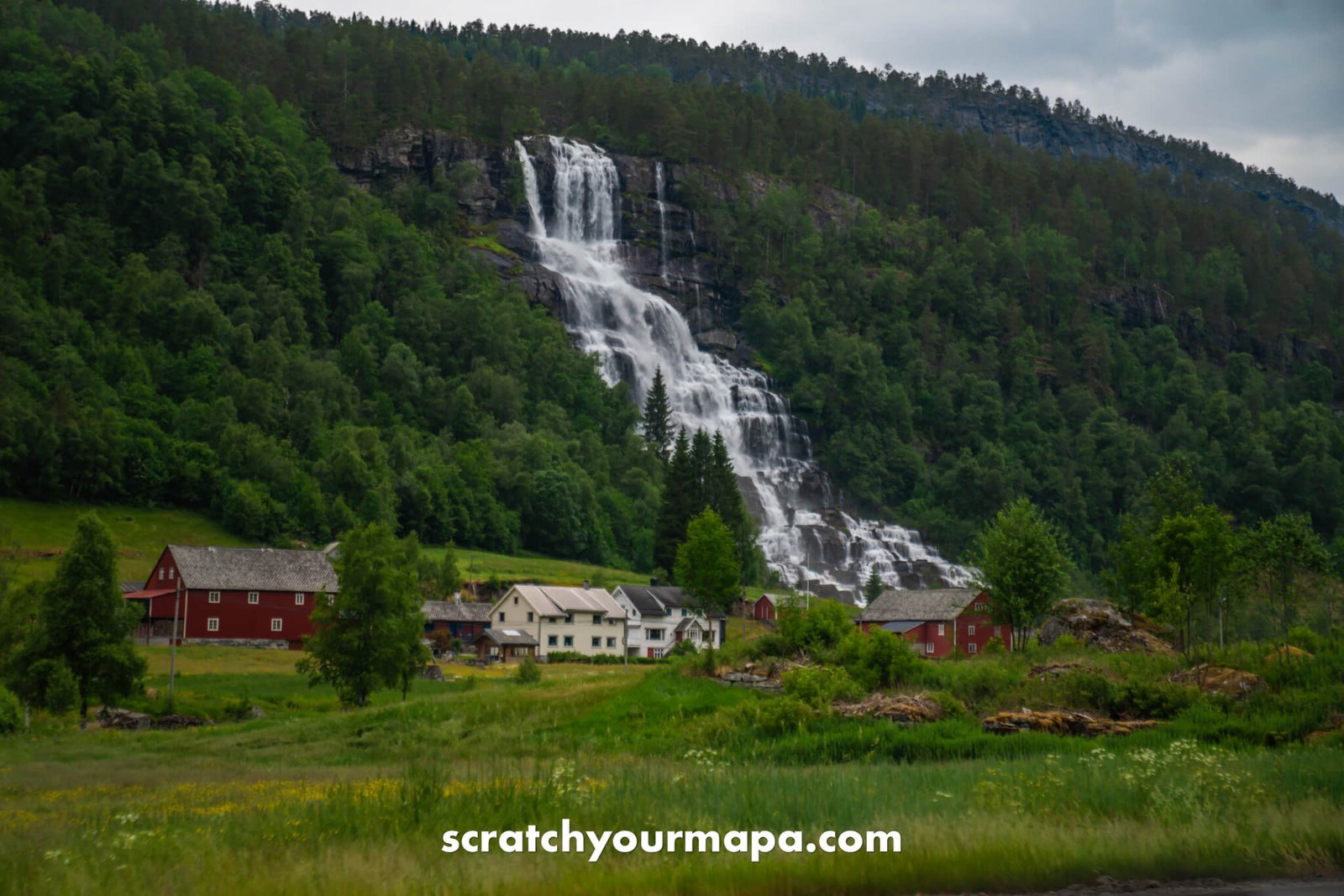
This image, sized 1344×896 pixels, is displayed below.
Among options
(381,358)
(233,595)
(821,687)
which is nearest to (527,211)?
(381,358)

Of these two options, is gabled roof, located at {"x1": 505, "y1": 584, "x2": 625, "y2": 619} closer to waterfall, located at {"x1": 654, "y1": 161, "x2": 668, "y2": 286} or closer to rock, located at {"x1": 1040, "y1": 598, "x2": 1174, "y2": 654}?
rock, located at {"x1": 1040, "y1": 598, "x2": 1174, "y2": 654}

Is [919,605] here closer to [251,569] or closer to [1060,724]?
[251,569]

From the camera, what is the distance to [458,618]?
8650 cm

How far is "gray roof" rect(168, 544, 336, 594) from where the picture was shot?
80.1 m

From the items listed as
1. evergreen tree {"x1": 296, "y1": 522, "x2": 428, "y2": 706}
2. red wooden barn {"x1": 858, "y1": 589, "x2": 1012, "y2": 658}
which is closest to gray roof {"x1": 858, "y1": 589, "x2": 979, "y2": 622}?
red wooden barn {"x1": 858, "y1": 589, "x2": 1012, "y2": 658}

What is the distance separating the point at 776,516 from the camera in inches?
5871

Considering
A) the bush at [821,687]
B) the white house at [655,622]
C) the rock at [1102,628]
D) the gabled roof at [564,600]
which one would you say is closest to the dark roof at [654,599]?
the white house at [655,622]

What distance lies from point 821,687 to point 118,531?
80921 mm

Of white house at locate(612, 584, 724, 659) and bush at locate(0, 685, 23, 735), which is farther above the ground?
bush at locate(0, 685, 23, 735)

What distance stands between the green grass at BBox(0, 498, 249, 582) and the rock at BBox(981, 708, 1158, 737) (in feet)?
229

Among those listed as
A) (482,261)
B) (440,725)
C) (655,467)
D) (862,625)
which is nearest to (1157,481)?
(862,625)

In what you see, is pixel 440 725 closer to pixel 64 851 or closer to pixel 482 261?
pixel 64 851

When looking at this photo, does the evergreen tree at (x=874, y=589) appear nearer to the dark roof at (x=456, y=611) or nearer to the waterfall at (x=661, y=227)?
the dark roof at (x=456, y=611)

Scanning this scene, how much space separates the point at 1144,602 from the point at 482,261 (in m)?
127
